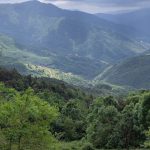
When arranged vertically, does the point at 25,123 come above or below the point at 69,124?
above

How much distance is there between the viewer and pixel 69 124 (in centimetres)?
12538

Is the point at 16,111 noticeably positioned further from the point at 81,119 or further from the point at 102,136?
the point at 81,119

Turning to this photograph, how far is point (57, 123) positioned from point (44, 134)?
66312 millimetres

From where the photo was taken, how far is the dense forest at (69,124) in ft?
187

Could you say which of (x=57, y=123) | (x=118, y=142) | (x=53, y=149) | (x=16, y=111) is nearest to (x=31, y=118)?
(x=16, y=111)

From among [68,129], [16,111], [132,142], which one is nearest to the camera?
[16,111]

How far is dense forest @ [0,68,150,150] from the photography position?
57125 millimetres

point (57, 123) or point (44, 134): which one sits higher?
point (44, 134)

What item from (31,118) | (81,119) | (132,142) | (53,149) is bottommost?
(81,119)

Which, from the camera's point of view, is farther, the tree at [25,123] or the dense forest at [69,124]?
the dense forest at [69,124]

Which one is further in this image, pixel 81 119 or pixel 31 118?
pixel 81 119

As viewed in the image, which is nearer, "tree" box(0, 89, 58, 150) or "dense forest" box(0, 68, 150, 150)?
"tree" box(0, 89, 58, 150)

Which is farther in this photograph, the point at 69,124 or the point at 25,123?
the point at 69,124

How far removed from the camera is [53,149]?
6194cm
